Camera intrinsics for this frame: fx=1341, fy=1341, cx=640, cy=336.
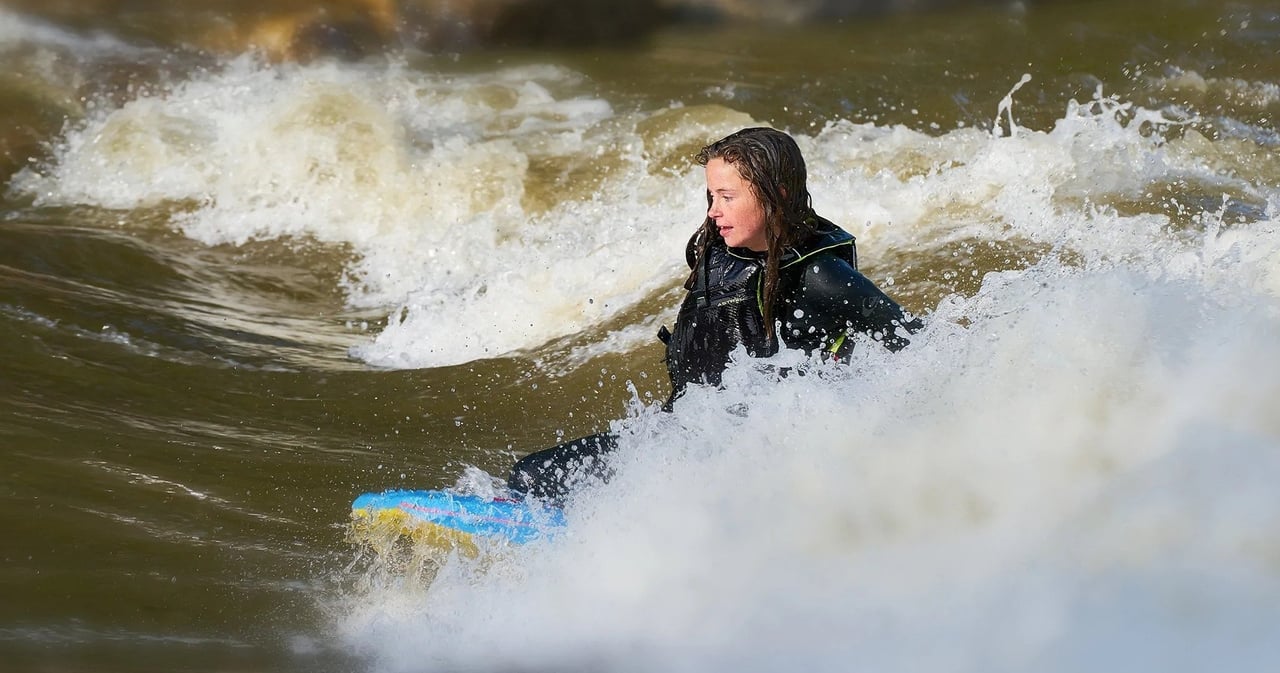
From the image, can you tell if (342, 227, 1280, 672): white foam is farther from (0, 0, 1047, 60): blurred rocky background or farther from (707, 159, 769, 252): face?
(0, 0, 1047, 60): blurred rocky background

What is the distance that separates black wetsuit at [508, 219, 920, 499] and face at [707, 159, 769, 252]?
0.04m

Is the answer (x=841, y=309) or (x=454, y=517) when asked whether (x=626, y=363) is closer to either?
(x=454, y=517)

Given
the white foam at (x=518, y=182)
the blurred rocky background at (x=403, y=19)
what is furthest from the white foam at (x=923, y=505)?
the blurred rocky background at (x=403, y=19)

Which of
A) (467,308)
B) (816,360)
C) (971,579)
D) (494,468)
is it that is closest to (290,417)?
(494,468)

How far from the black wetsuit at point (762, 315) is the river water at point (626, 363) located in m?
0.08

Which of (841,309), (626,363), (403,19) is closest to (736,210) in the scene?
(841,309)

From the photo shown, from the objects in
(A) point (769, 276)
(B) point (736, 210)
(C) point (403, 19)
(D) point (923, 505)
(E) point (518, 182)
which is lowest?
(D) point (923, 505)

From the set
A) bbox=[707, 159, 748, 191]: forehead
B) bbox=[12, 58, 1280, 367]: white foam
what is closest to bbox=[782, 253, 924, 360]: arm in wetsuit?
bbox=[707, 159, 748, 191]: forehead

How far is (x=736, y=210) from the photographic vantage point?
3.39 m

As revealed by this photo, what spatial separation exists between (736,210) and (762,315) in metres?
0.27

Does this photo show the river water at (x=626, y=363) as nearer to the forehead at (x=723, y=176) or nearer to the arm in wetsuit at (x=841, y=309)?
the arm in wetsuit at (x=841, y=309)

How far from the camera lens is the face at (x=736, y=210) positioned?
3375 millimetres

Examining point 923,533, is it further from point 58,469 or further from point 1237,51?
point 1237,51

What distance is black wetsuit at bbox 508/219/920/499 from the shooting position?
3293 millimetres
